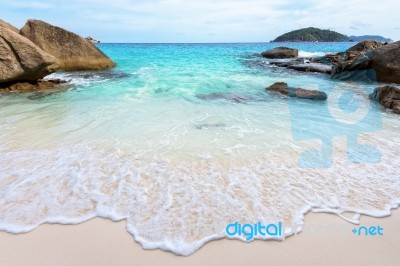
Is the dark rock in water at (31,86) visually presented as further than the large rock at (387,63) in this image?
No

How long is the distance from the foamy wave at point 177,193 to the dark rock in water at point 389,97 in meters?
4.11

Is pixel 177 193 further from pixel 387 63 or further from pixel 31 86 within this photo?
pixel 387 63

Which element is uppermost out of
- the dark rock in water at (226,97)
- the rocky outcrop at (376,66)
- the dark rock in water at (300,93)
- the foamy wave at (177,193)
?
the rocky outcrop at (376,66)

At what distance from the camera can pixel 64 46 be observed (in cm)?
1396

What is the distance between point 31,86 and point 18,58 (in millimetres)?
1233

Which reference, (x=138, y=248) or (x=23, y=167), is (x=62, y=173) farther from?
(x=138, y=248)

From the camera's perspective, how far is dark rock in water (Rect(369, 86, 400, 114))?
7.43 m

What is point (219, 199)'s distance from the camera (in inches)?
123

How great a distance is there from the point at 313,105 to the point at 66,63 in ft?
40.9

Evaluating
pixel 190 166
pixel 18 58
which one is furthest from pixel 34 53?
pixel 190 166

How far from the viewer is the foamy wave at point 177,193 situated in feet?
9.04

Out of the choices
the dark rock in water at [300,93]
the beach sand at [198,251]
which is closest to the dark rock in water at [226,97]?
the dark rock in water at [300,93]

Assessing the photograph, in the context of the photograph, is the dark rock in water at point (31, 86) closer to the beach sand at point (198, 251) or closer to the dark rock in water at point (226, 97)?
the dark rock in water at point (226, 97)

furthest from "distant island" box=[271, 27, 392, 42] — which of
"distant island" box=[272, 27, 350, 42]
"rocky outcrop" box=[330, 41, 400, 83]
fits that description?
"rocky outcrop" box=[330, 41, 400, 83]
